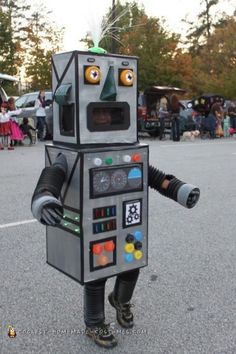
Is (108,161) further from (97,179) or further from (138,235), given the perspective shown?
(138,235)

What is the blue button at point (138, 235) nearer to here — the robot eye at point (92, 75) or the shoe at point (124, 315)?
the shoe at point (124, 315)

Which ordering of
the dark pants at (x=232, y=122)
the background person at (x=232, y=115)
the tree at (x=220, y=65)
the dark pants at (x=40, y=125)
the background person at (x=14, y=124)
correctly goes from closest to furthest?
the background person at (x=14, y=124), the dark pants at (x=40, y=125), the background person at (x=232, y=115), the dark pants at (x=232, y=122), the tree at (x=220, y=65)

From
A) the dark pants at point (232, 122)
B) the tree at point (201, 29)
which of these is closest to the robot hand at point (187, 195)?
the dark pants at point (232, 122)

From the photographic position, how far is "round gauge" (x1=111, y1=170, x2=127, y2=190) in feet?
8.87

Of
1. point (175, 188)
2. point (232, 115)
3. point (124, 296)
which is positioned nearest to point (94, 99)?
point (175, 188)

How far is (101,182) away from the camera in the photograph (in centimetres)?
265

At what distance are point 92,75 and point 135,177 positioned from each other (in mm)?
647

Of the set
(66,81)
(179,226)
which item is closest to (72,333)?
(66,81)

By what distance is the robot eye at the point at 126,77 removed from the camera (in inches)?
108

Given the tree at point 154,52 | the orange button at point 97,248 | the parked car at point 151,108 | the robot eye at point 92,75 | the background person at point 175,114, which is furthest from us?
the tree at point 154,52

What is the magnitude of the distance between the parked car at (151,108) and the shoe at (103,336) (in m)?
14.7

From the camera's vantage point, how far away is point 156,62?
99.2ft

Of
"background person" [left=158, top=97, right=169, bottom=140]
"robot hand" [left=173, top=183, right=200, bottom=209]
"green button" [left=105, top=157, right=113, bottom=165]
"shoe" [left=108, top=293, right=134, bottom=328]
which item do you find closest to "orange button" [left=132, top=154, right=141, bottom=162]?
"green button" [left=105, top=157, right=113, bottom=165]

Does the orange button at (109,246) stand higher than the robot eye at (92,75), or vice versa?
the robot eye at (92,75)
